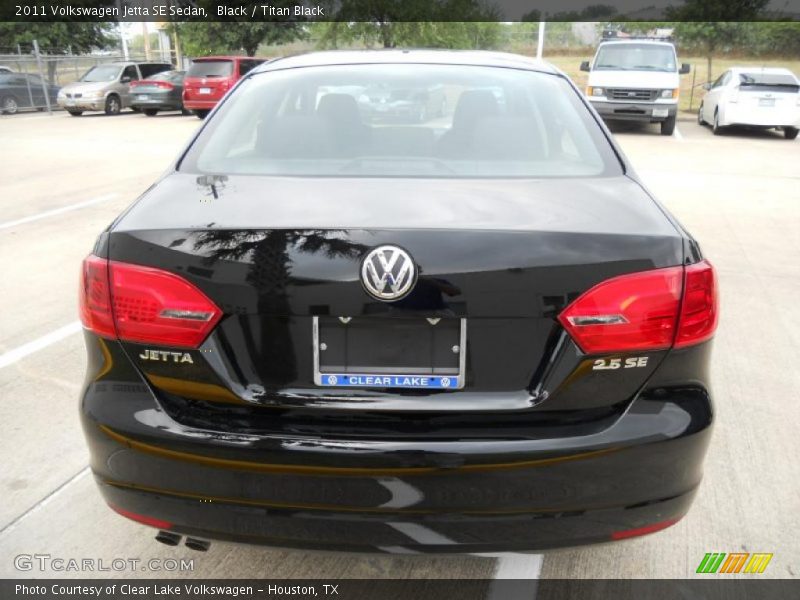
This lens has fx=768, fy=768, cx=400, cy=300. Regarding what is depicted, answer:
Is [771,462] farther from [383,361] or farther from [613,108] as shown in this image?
[613,108]

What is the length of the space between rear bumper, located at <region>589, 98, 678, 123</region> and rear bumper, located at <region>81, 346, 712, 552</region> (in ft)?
50.6

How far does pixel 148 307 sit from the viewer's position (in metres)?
2.00

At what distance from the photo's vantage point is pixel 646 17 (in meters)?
42.7

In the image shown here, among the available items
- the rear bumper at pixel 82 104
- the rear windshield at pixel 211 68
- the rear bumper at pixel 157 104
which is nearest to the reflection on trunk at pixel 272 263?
the rear windshield at pixel 211 68

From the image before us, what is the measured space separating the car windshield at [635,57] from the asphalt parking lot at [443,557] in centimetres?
842

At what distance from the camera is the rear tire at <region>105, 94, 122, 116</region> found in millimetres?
23516

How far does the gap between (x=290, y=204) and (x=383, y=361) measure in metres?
0.54

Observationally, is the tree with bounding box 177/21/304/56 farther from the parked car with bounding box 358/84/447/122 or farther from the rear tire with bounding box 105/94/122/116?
the parked car with bounding box 358/84/447/122

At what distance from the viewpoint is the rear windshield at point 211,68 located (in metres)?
20.5

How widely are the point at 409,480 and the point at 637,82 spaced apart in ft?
55.1

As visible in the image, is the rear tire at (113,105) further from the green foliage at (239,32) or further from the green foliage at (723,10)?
the green foliage at (723,10)

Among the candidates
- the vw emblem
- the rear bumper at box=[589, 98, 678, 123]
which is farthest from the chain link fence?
the vw emblem

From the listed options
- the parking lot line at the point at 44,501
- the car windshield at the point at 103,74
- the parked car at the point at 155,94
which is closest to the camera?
the parking lot line at the point at 44,501

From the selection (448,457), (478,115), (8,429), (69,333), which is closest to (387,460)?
(448,457)
